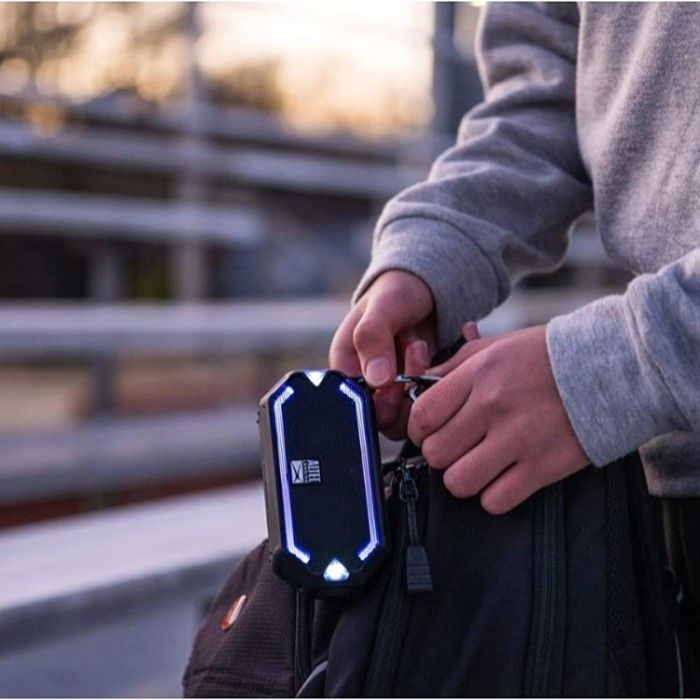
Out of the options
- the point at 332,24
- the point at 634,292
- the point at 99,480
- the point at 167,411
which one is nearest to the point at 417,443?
the point at 634,292

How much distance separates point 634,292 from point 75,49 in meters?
3.93

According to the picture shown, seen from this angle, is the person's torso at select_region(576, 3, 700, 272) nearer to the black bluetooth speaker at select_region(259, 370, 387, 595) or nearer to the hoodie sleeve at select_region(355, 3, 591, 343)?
the hoodie sleeve at select_region(355, 3, 591, 343)

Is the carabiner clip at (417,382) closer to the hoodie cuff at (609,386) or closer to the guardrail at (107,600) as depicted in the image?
the hoodie cuff at (609,386)

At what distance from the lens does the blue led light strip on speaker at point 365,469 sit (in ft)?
2.34

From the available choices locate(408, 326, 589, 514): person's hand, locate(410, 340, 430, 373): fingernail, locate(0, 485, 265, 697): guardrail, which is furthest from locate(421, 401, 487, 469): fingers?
locate(0, 485, 265, 697): guardrail

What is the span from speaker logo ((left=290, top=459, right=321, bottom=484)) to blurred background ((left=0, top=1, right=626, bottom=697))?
0.58 metres

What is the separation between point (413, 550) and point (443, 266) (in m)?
0.26

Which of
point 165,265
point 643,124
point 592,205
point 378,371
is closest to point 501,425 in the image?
point 378,371

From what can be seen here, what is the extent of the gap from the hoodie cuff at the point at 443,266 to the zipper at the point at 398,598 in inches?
7.9

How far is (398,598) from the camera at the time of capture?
0.70m

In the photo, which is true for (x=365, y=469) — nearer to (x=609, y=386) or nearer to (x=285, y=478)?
(x=285, y=478)

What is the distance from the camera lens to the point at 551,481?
27.3 inches

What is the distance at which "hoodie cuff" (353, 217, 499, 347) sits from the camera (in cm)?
86

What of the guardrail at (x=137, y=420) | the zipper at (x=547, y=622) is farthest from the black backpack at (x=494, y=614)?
the guardrail at (x=137, y=420)
